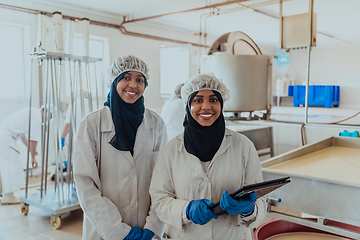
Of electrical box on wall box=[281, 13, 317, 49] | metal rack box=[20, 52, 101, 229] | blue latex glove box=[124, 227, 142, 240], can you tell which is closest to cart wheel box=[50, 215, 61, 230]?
metal rack box=[20, 52, 101, 229]

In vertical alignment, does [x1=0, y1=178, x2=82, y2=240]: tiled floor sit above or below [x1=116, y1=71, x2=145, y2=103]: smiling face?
below

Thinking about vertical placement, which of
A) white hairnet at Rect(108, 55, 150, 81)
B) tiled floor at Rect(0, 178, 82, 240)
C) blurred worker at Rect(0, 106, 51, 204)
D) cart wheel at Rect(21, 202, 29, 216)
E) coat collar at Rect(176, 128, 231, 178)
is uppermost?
white hairnet at Rect(108, 55, 150, 81)

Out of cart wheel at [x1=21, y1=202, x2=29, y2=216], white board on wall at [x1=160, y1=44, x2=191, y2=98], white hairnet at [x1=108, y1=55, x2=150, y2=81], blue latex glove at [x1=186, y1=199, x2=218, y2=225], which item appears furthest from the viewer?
white board on wall at [x1=160, y1=44, x2=191, y2=98]

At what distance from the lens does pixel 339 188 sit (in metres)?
1.48

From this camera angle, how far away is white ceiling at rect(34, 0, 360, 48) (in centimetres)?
487

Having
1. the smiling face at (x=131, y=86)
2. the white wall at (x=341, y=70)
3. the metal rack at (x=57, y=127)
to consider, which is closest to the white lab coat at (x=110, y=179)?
the smiling face at (x=131, y=86)

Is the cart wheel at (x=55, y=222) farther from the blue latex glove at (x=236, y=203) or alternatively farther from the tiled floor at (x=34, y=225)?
the blue latex glove at (x=236, y=203)

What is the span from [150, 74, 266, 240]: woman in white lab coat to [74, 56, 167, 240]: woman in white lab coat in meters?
0.18

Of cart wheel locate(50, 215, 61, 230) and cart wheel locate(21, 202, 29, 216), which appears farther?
cart wheel locate(21, 202, 29, 216)

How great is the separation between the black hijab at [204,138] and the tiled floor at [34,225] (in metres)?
1.94

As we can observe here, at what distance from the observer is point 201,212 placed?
3.64 feet

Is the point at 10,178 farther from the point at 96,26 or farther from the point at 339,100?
the point at 339,100

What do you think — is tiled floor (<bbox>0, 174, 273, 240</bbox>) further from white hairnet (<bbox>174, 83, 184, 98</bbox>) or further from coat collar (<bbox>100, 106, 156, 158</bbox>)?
coat collar (<bbox>100, 106, 156, 158</bbox>)

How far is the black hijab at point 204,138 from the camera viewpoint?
1.24 metres
